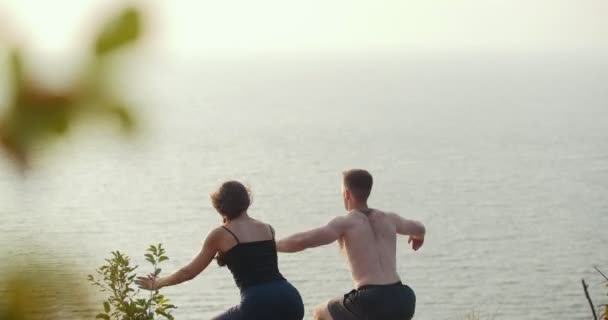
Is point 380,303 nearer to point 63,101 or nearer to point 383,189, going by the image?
point 63,101

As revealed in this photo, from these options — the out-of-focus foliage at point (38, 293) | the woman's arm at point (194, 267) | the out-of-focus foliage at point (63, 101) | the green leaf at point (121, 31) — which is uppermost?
the woman's arm at point (194, 267)

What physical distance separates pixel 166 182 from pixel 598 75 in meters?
110

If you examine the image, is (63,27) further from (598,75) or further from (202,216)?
(598,75)

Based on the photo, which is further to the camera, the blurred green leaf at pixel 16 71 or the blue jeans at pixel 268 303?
the blue jeans at pixel 268 303

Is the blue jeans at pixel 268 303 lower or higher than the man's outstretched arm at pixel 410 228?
lower

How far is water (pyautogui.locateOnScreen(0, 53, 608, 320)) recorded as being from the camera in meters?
28.9

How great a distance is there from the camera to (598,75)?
5807 inches

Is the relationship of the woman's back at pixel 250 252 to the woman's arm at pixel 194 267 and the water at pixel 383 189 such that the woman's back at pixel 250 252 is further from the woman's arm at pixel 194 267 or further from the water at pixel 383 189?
the water at pixel 383 189

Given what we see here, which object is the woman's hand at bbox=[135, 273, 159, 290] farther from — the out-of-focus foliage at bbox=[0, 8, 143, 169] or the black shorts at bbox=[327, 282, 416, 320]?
the out-of-focus foliage at bbox=[0, 8, 143, 169]

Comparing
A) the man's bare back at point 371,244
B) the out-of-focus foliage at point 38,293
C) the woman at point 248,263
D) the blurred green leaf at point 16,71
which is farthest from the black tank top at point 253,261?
the blurred green leaf at point 16,71

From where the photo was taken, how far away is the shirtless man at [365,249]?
5.82 metres

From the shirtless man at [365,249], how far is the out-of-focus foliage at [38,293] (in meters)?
4.87

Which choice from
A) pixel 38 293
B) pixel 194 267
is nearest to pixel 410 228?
pixel 194 267

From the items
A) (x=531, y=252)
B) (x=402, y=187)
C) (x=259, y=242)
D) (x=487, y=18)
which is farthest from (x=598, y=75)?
(x=259, y=242)
